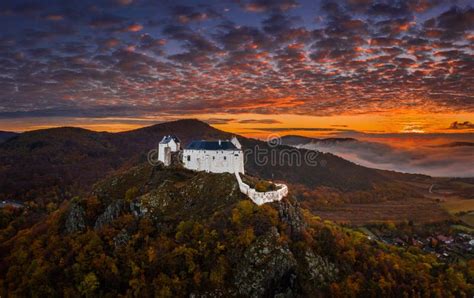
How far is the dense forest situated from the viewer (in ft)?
166

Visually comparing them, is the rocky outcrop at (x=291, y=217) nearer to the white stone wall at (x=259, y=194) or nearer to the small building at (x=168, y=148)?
the white stone wall at (x=259, y=194)

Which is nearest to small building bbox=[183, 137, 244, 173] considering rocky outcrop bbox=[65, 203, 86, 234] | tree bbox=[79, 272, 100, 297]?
rocky outcrop bbox=[65, 203, 86, 234]

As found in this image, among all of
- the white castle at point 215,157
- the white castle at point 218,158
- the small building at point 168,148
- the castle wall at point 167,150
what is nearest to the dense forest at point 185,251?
the white castle at point 218,158

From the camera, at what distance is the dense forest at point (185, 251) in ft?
166

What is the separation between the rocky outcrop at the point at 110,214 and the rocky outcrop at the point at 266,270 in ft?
70.8

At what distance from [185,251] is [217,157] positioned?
17723 mm

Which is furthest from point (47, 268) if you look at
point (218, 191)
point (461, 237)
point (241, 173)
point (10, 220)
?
point (461, 237)

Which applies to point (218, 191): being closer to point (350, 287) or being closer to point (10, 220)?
point (350, 287)

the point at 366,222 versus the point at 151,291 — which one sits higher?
the point at 151,291

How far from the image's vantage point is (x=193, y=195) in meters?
57.8

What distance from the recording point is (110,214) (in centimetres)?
5850

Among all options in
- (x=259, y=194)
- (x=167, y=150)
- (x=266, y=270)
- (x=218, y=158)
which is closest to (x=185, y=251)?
(x=266, y=270)

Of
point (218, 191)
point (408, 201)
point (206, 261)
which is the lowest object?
point (408, 201)

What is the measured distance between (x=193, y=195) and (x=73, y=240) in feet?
66.2
